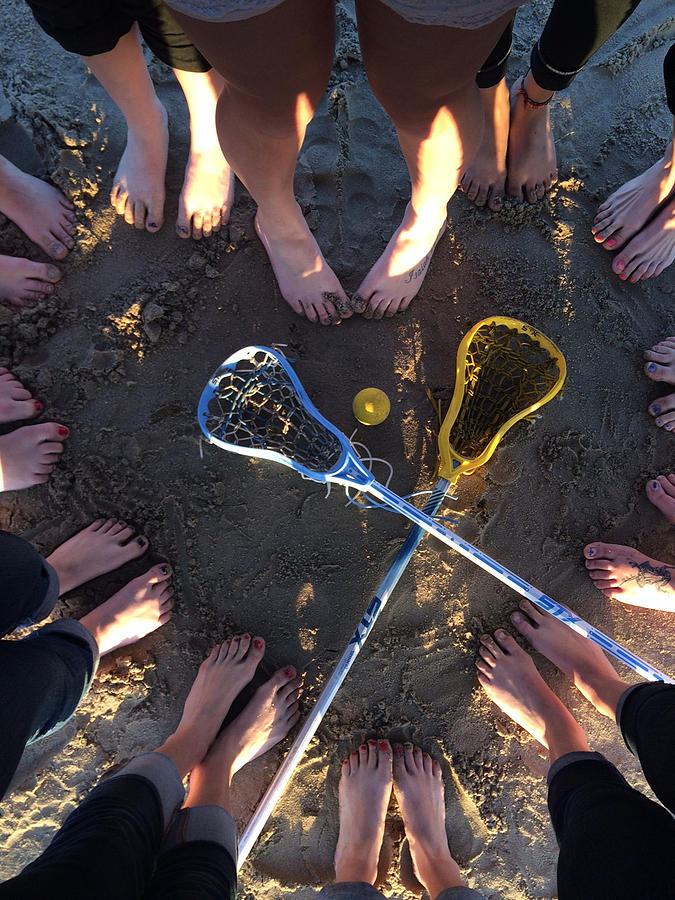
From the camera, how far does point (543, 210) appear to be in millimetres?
2078

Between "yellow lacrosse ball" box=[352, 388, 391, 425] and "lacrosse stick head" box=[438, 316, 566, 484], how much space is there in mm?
210

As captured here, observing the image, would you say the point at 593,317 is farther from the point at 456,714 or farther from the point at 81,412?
the point at 81,412

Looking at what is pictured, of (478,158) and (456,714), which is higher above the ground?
(478,158)

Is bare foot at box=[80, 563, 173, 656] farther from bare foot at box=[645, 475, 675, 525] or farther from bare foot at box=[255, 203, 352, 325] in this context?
bare foot at box=[645, 475, 675, 525]

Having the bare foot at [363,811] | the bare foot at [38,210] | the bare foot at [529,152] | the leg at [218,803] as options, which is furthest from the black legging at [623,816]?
the bare foot at [38,210]

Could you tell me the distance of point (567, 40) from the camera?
4.91 ft

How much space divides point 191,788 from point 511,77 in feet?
9.43

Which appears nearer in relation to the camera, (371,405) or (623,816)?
(623,816)

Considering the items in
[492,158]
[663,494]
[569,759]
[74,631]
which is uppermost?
[492,158]

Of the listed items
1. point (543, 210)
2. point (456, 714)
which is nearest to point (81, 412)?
point (456, 714)

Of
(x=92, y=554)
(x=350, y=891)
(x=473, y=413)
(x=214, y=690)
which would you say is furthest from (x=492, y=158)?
(x=350, y=891)

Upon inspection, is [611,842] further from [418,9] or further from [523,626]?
[418,9]

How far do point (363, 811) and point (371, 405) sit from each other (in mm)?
1382

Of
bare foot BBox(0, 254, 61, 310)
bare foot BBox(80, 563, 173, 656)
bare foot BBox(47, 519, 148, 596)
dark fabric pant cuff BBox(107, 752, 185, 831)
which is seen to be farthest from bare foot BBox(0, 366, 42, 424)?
dark fabric pant cuff BBox(107, 752, 185, 831)
